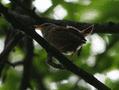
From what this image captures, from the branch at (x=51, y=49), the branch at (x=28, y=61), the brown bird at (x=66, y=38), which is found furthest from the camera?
the branch at (x=28, y=61)

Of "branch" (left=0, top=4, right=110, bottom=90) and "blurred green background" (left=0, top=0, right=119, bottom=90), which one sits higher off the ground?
"blurred green background" (left=0, top=0, right=119, bottom=90)

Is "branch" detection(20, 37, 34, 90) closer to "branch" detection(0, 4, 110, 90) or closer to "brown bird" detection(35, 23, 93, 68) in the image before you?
"brown bird" detection(35, 23, 93, 68)

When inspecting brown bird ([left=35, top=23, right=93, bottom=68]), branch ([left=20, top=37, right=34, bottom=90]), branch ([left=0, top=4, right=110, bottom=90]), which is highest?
branch ([left=20, top=37, right=34, bottom=90])

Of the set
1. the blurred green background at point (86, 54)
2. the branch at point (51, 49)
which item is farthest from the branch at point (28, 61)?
the branch at point (51, 49)

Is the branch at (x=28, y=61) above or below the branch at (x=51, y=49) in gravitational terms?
above

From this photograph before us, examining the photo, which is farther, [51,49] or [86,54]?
[86,54]

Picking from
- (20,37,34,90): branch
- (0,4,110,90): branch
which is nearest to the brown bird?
(0,4,110,90): branch

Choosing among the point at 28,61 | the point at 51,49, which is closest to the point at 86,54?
the point at 28,61

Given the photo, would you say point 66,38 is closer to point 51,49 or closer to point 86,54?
point 51,49

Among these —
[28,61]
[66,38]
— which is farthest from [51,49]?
[28,61]

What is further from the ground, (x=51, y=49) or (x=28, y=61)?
(x=28, y=61)

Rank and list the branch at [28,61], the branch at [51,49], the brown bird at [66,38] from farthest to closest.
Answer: the branch at [28,61]
the brown bird at [66,38]
the branch at [51,49]

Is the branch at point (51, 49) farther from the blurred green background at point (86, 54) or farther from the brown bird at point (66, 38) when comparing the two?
the blurred green background at point (86, 54)

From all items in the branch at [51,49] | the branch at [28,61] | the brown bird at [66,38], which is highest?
the branch at [28,61]
